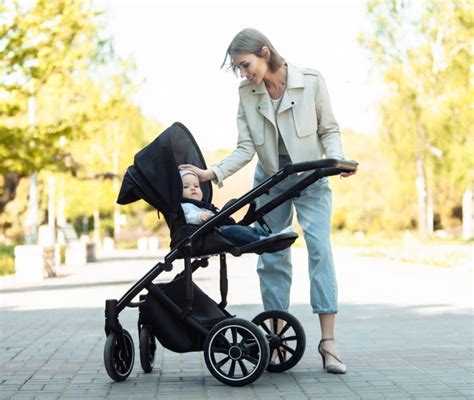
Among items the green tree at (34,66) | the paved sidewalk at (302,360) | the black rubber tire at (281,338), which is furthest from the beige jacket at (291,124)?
the green tree at (34,66)

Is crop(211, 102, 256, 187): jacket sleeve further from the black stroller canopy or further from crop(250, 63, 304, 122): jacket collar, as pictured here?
the black stroller canopy

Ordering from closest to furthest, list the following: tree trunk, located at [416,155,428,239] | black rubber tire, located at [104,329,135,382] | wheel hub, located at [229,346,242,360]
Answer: wheel hub, located at [229,346,242,360] → black rubber tire, located at [104,329,135,382] → tree trunk, located at [416,155,428,239]

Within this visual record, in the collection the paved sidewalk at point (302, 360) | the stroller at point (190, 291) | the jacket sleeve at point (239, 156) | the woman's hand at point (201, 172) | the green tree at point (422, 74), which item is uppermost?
the green tree at point (422, 74)

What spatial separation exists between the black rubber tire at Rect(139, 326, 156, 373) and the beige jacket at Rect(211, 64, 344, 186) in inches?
38.8

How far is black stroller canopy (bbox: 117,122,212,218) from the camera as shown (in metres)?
6.59

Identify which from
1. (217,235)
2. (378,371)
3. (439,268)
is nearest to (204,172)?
(217,235)

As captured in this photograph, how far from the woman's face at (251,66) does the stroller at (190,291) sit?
49 cm

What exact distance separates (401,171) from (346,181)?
25.1 meters

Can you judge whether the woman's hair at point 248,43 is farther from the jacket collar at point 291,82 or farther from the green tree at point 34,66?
the green tree at point 34,66

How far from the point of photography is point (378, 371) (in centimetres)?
690

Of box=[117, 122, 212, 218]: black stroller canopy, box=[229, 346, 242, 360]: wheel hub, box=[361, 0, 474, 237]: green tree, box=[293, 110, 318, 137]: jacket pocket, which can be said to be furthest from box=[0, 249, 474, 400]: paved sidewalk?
box=[361, 0, 474, 237]: green tree

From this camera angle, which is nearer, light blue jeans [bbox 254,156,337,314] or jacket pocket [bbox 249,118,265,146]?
light blue jeans [bbox 254,156,337,314]

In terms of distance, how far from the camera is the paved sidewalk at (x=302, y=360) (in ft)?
20.2

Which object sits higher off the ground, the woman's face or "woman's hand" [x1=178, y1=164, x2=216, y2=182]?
the woman's face
